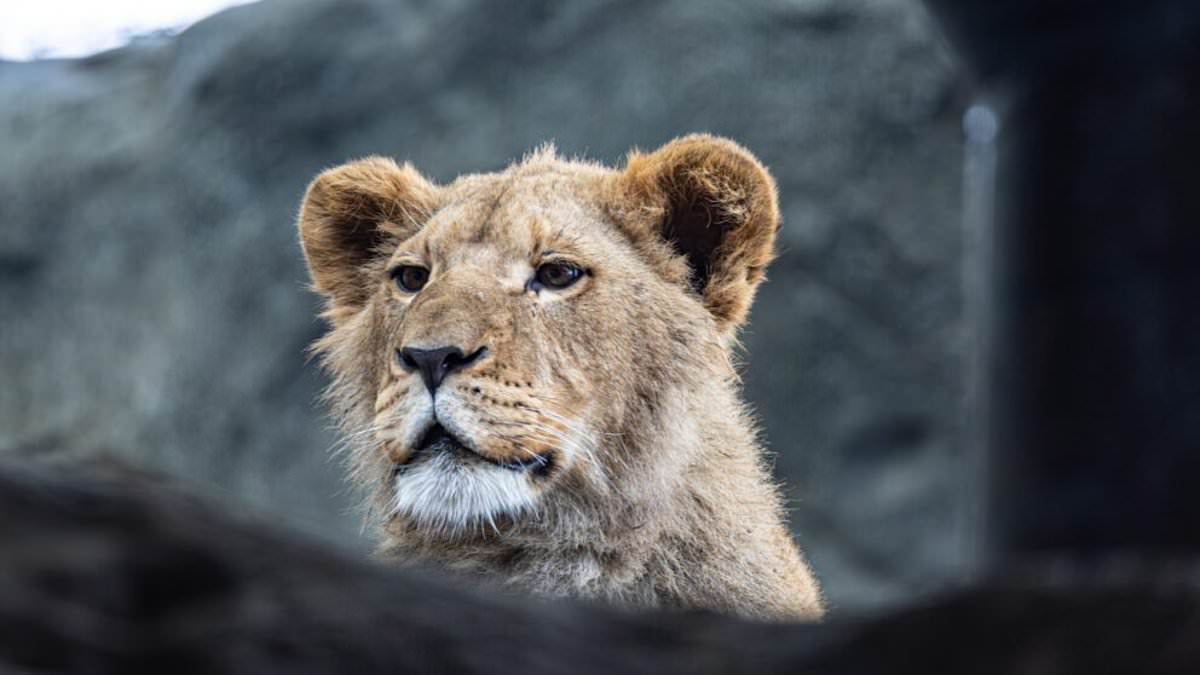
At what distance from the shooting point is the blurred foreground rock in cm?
123

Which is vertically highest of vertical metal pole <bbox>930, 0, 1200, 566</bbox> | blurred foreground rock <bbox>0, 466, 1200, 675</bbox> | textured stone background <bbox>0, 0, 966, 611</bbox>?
textured stone background <bbox>0, 0, 966, 611</bbox>

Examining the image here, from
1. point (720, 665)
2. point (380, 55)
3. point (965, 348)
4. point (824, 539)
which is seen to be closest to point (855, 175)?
point (965, 348)

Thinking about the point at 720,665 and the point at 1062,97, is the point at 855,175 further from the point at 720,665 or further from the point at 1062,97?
the point at 720,665

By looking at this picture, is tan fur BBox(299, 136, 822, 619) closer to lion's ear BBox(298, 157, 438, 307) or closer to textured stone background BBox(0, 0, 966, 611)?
lion's ear BBox(298, 157, 438, 307)

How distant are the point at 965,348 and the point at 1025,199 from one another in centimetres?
332

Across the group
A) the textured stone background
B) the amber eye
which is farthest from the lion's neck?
the textured stone background

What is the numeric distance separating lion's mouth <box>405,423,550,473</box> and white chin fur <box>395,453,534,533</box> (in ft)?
0.05

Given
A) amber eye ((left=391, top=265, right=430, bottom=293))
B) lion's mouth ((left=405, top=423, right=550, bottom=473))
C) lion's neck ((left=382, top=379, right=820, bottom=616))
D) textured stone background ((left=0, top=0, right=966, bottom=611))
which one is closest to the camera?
lion's mouth ((left=405, top=423, right=550, bottom=473))

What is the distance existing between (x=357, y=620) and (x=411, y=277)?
10.0 ft

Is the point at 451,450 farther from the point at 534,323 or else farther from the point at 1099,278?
the point at 1099,278

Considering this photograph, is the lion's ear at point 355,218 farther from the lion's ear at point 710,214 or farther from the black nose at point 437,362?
the black nose at point 437,362

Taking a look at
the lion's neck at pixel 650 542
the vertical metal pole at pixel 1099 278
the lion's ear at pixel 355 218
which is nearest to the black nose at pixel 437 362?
the lion's neck at pixel 650 542

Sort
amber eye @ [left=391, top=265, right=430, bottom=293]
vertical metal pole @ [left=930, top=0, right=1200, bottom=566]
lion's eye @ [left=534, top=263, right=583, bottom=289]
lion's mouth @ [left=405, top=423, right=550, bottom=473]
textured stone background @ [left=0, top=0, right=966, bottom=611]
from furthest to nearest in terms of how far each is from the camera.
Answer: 1. textured stone background @ [left=0, top=0, right=966, bottom=611]
2. vertical metal pole @ [left=930, top=0, right=1200, bottom=566]
3. amber eye @ [left=391, top=265, right=430, bottom=293]
4. lion's eye @ [left=534, top=263, right=583, bottom=289]
5. lion's mouth @ [left=405, top=423, right=550, bottom=473]

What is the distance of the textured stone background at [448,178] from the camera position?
9844mm
